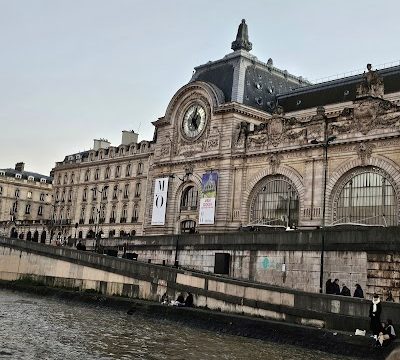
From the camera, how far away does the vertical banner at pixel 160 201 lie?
63.3m

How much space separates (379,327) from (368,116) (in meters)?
29.0

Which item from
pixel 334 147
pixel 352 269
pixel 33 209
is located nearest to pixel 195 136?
pixel 334 147

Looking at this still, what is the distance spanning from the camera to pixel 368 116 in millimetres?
46938

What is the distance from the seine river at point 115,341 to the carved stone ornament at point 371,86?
2707 cm

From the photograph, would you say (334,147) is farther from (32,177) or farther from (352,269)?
(32,177)

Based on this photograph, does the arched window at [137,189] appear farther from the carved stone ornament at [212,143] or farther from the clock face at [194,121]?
the carved stone ornament at [212,143]

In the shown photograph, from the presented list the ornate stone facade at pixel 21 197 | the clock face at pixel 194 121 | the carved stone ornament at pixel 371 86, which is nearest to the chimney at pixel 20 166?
the ornate stone facade at pixel 21 197

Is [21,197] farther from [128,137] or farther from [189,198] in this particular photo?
[189,198]

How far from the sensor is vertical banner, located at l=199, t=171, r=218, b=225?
189 ft

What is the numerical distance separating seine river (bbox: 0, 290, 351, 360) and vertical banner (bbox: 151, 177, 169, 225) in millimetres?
32985

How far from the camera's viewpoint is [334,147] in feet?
161

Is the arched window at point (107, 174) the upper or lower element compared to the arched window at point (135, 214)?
upper

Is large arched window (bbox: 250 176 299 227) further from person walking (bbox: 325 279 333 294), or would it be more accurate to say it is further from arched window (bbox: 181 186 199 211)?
person walking (bbox: 325 279 333 294)

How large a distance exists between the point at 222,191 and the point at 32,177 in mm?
62777
